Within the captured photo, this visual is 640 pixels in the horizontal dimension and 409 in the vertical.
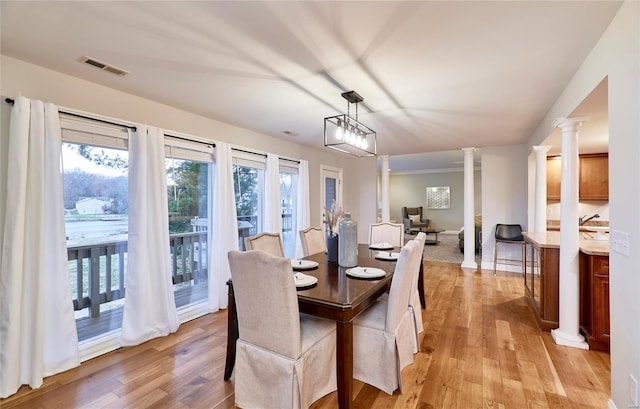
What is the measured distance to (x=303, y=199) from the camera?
5.15 metres

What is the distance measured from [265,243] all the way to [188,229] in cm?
133

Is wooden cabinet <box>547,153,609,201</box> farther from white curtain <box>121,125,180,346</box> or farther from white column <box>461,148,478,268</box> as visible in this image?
white curtain <box>121,125,180,346</box>

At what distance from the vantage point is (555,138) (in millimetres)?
3496

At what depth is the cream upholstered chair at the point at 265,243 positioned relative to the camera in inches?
105

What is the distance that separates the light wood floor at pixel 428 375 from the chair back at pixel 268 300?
550mm

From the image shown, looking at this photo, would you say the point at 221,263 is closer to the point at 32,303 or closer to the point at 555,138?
the point at 32,303

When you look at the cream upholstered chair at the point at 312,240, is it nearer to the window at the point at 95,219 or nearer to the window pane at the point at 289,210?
the window pane at the point at 289,210

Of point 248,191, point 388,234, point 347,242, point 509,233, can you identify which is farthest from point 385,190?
point 347,242

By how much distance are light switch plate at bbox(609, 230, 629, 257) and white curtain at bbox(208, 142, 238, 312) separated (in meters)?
3.43

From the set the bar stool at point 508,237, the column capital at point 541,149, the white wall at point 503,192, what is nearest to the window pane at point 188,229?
the column capital at point 541,149

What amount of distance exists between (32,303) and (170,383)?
3.82 ft

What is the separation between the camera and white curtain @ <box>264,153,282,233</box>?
4430 millimetres

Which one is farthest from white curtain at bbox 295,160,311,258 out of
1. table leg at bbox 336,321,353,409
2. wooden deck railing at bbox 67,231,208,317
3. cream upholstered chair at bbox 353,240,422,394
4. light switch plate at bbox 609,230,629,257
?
light switch plate at bbox 609,230,629,257

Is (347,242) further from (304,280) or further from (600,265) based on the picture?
(600,265)
